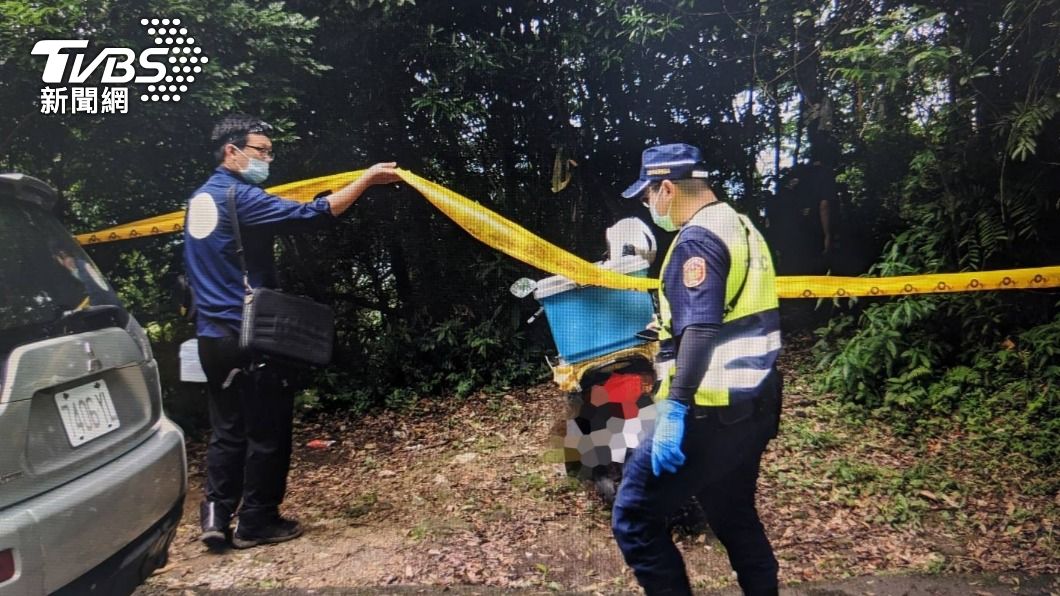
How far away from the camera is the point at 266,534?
3.01 m

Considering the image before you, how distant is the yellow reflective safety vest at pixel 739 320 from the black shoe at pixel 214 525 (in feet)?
6.53

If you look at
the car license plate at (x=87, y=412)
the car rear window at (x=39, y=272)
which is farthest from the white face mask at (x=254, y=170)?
the car license plate at (x=87, y=412)

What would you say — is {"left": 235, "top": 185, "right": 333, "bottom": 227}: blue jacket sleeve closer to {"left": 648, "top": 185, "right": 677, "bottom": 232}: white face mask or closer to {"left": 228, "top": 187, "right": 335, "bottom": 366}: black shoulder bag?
{"left": 228, "top": 187, "right": 335, "bottom": 366}: black shoulder bag

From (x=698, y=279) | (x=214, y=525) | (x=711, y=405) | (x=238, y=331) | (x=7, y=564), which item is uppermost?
(x=698, y=279)

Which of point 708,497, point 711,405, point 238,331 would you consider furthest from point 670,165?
point 238,331

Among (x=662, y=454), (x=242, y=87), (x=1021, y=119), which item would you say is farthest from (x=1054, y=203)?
(x=242, y=87)

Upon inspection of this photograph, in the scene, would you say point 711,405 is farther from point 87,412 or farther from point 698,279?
point 87,412

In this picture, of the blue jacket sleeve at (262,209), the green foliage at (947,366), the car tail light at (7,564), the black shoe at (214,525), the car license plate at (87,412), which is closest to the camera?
the car tail light at (7,564)

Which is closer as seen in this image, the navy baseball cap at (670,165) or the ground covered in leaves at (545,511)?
the navy baseball cap at (670,165)

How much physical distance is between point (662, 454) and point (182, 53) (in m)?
2.52

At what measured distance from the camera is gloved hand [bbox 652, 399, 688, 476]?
2.12m

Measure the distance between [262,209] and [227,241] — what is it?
200 millimetres

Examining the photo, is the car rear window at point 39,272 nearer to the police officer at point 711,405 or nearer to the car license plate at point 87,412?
the car license plate at point 87,412

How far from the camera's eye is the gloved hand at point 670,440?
6.94 feet
